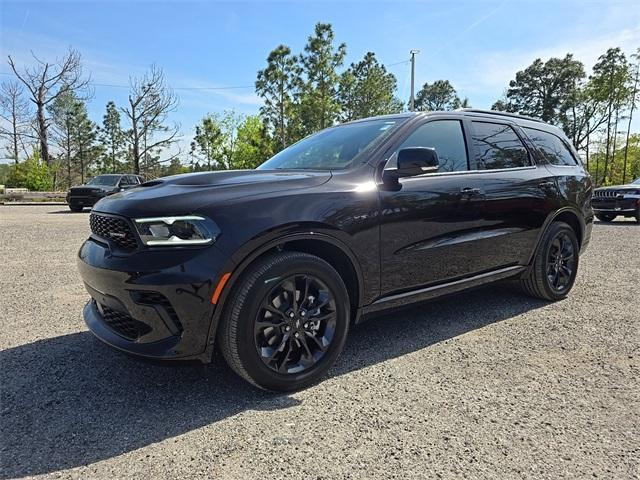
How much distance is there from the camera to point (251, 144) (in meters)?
46.0

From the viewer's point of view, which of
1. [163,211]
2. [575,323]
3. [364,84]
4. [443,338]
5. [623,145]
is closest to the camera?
[163,211]

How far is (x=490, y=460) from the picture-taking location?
1.97 m

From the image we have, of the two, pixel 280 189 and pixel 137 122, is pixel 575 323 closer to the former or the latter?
pixel 280 189

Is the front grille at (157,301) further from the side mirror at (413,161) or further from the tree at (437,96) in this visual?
the tree at (437,96)

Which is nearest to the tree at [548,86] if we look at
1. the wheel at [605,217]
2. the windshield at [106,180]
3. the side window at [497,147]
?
the wheel at [605,217]

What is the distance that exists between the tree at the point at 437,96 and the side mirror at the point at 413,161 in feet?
231

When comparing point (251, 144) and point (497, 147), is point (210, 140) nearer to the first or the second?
point (251, 144)

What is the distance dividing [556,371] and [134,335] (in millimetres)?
2685

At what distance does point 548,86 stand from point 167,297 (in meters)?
52.9

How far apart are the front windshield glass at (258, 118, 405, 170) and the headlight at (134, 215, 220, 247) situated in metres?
1.13

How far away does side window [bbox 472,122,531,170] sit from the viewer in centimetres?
373

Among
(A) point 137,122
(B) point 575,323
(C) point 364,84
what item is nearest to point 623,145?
(C) point 364,84

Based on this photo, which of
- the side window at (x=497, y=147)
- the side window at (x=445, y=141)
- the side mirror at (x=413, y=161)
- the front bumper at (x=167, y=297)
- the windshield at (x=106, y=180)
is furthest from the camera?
the windshield at (x=106, y=180)

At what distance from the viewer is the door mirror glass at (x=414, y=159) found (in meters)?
2.87
